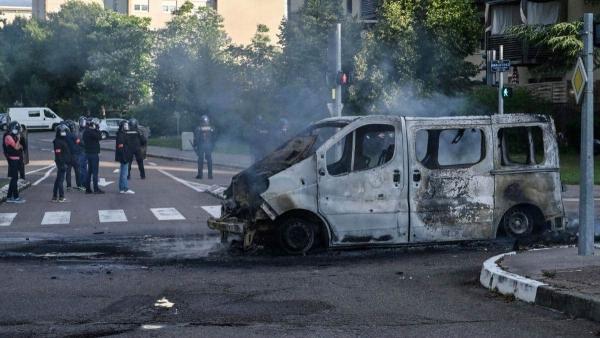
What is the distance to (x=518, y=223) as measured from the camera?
13.1 metres

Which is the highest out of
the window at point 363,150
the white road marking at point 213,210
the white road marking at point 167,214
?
the window at point 363,150

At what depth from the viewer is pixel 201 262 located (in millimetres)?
11953

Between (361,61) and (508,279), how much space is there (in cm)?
2017

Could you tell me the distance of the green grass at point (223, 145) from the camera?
1229 inches

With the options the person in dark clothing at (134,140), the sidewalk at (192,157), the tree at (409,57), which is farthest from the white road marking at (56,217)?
the sidewalk at (192,157)

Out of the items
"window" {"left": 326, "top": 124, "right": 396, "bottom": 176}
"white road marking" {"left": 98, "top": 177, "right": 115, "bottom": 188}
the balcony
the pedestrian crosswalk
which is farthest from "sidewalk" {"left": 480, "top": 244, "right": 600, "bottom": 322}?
the balcony

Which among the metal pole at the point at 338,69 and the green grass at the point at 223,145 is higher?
the metal pole at the point at 338,69

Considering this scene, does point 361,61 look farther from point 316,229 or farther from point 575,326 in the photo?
point 575,326

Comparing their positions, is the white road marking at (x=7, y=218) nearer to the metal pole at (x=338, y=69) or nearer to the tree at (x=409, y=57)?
the metal pole at (x=338, y=69)

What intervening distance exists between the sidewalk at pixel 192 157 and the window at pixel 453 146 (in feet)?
53.6

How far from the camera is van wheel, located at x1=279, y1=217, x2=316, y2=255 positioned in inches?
489

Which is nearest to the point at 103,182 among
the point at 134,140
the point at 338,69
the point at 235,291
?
the point at 134,140

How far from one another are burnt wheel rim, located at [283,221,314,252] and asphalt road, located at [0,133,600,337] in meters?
0.21

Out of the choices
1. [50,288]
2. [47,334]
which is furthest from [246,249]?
[47,334]
